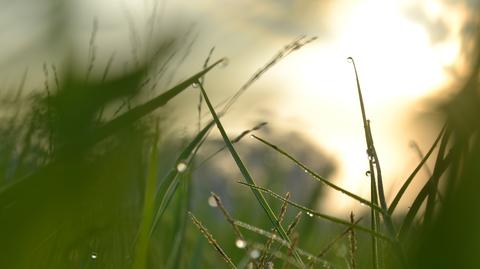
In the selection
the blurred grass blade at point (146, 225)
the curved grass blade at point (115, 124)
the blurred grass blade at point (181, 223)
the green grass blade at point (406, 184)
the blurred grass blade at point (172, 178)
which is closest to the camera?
the curved grass blade at point (115, 124)

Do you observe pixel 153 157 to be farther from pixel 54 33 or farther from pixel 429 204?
pixel 429 204

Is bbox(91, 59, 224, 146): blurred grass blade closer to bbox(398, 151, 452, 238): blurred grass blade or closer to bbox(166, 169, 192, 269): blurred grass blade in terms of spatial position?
bbox(398, 151, 452, 238): blurred grass blade

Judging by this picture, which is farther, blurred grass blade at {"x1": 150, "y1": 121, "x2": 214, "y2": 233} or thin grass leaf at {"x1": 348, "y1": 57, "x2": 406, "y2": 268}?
blurred grass blade at {"x1": 150, "y1": 121, "x2": 214, "y2": 233}

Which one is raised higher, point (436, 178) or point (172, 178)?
point (172, 178)

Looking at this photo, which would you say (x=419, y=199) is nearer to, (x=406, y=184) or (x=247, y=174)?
(x=406, y=184)

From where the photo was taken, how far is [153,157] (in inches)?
40.5

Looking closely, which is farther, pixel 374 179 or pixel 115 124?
pixel 374 179

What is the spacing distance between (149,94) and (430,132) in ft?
1.81

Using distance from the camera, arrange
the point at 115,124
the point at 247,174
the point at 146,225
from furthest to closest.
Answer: the point at 247,174 < the point at 146,225 < the point at 115,124

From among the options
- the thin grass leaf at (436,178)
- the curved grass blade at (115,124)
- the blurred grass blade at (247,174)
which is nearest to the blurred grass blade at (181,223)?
the blurred grass blade at (247,174)

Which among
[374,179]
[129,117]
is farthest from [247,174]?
[129,117]

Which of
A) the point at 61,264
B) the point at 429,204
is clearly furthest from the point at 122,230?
the point at 429,204

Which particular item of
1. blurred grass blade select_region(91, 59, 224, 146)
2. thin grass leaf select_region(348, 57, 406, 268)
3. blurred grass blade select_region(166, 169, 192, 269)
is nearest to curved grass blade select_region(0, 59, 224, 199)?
blurred grass blade select_region(91, 59, 224, 146)

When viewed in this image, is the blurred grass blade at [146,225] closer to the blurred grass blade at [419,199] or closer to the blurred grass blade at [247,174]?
the blurred grass blade at [247,174]
